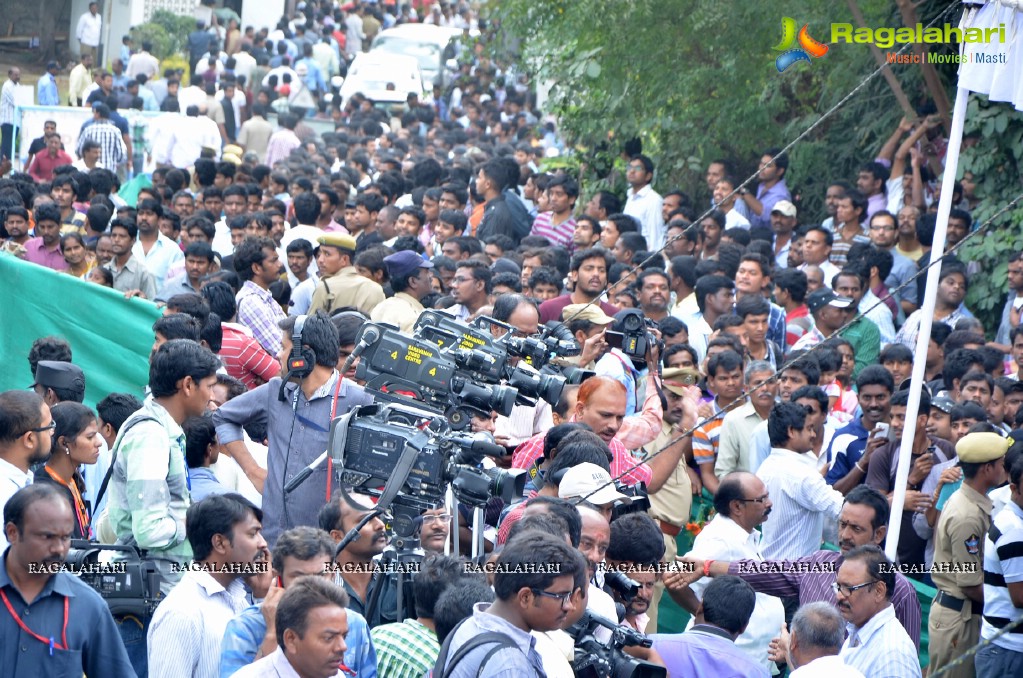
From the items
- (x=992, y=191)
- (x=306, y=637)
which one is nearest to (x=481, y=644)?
(x=306, y=637)

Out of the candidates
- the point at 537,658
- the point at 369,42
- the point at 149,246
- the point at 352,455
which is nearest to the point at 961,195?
the point at 149,246

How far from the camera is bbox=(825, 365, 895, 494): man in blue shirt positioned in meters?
7.91

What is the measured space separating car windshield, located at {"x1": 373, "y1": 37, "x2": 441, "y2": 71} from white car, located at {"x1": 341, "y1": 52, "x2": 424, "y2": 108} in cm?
89

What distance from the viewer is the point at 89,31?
27.3 metres

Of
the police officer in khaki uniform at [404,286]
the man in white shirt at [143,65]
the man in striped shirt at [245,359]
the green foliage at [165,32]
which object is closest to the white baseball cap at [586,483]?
the man in striped shirt at [245,359]

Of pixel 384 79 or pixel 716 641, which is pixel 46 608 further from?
pixel 384 79

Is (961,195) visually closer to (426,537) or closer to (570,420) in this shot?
(570,420)

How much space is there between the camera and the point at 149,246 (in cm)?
1223

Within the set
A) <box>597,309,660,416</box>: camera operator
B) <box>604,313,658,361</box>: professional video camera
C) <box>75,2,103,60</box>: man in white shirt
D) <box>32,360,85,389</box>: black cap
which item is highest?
<box>75,2,103,60</box>: man in white shirt

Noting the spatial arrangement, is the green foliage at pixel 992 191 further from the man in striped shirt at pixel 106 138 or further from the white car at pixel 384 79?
the white car at pixel 384 79

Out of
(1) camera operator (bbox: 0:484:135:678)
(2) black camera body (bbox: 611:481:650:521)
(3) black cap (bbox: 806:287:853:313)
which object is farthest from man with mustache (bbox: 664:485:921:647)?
(3) black cap (bbox: 806:287:853:313)

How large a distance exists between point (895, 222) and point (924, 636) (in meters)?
5.15

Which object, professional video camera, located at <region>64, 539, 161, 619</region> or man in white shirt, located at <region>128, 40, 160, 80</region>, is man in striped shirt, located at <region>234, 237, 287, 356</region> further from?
man in white shirt, located at <region>128, 40, 160, 80</region>

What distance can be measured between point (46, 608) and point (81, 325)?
15.7ft
